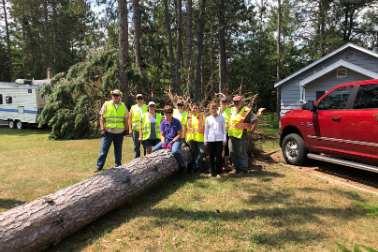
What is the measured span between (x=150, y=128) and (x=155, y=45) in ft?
29.1

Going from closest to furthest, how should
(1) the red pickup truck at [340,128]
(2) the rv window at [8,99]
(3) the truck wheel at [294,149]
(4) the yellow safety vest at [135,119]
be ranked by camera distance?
(1) the red pickup truck at [340,128], (3) the truck wheel at [294,149], (4) the yellow safety vest at [135,119], (2) the rv window at [8,99]

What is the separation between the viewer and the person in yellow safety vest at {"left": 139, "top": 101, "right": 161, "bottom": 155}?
6746 millimetres

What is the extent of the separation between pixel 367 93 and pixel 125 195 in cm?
498

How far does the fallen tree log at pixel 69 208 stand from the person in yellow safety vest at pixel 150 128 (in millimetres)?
1356

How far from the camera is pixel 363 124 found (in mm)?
5324

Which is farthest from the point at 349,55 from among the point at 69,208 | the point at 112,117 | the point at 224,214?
the point at 69,208

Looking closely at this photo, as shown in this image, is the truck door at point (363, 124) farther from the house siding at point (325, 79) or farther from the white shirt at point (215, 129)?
the house siding at point (325, 79)

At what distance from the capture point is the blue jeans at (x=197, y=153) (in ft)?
21.6

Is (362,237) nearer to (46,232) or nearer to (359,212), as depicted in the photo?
(359,212)

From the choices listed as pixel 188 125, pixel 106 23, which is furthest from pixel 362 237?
pixel 106 23

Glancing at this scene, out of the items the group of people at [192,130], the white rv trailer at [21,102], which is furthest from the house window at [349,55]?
the white rv trailer at [21,102]

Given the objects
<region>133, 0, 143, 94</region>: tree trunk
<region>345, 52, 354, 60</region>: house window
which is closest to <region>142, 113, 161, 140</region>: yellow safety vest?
<region>133, 0, 143, 94</region>: tree trunk

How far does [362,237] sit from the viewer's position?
12.1ft

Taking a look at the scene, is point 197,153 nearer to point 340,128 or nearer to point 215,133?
point 215,133
